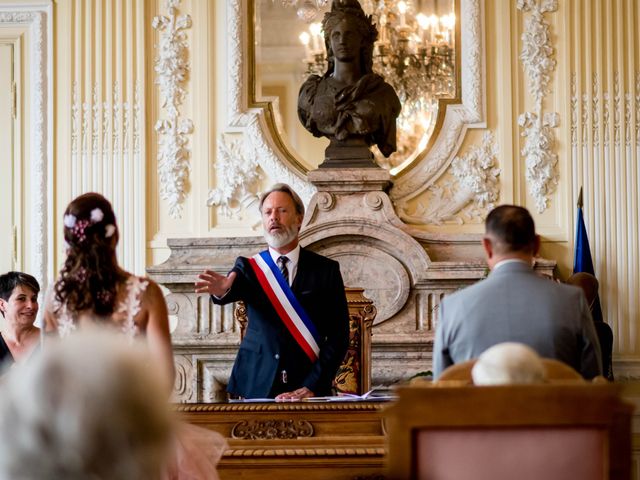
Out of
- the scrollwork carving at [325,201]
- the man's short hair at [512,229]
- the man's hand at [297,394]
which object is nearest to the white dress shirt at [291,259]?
the man's hand at [297,394]

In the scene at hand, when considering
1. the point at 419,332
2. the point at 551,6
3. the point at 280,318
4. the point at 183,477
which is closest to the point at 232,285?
the point at 280,318

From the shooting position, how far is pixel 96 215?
139 inches

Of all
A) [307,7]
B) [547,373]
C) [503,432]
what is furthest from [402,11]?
[503,432]

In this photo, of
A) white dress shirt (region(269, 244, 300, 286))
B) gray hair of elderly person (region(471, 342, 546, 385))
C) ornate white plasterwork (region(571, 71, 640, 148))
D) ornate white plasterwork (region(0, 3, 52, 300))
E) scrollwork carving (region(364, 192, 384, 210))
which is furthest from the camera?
ornate white plasterwork (region(0, 3, 52, 300))

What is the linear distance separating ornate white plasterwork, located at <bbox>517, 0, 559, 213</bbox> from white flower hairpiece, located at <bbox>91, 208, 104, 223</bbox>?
482cm

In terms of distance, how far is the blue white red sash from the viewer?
15.7 feet

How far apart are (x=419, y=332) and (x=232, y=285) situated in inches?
109

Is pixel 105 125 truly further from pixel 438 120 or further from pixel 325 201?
pixel 438 120

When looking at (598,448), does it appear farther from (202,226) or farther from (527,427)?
(202,226)

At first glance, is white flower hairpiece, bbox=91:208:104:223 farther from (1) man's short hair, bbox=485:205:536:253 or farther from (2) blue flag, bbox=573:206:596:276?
(2) blue flag, bbox=573:206:596:276

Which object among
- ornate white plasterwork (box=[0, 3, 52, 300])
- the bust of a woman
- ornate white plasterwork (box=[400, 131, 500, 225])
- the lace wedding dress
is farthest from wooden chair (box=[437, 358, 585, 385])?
ornate white plasterwork (box=[0, 3, 52, 300])

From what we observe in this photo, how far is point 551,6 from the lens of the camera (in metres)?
8.09

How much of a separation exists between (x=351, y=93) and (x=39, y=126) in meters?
2.18

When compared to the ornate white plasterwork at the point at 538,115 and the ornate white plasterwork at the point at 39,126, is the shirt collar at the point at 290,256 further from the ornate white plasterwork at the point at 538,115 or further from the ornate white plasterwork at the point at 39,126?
the ornate white plasterwork at the point at 39,126
